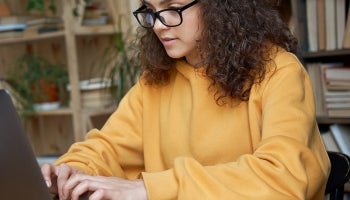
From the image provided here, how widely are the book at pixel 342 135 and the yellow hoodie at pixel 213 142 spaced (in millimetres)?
1229

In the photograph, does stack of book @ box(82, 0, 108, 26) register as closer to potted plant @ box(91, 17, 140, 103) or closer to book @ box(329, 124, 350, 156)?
potted plant @ box(91, 17, 140, 103)

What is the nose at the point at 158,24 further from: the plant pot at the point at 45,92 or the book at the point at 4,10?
the book at the point at 4,10

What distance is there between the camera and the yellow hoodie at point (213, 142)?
39.2 inches

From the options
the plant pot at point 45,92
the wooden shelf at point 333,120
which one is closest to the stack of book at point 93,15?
the plant pot at point 45,92

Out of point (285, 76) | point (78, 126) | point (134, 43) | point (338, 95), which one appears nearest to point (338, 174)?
point (285, 76)

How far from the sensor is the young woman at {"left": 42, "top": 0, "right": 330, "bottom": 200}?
1.01 m

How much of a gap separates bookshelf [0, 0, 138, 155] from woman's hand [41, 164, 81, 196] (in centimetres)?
180

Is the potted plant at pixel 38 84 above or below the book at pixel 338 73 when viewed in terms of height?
below

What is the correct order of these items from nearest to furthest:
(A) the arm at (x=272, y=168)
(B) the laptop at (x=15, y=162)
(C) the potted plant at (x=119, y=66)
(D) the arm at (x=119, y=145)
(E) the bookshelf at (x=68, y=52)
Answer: (B) the laptop at (x=15, y=162)
(A) the arm at (x=272, y=168)
(D) the arm at (x=119, y=145)
(C) the potted plant at (x=119, y=66)
(E) the bookshelf at (x=68, y=52)

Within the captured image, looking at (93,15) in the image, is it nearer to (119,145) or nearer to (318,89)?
(318,89)

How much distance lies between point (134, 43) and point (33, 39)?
1729mm

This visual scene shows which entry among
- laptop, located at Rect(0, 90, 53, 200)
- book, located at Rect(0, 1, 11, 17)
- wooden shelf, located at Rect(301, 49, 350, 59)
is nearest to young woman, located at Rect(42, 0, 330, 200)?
laptop, located at Rect(0, 90, 53, 200)

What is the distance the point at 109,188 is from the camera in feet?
3.34

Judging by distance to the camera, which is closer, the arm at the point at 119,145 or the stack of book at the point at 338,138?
the arm at the point at 119,145
